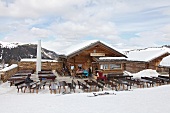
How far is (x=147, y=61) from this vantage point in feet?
105

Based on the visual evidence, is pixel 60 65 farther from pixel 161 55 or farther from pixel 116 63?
pixel 161 55

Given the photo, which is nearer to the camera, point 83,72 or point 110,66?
point 83,72

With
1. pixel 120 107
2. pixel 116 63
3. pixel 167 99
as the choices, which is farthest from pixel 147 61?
pixel 120 107

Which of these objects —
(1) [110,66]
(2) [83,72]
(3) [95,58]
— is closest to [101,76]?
(2) [83,72]

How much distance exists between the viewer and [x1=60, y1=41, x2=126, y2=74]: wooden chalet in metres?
22.3

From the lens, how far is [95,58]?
22.6 m

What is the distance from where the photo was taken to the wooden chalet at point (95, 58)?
73.0 ft

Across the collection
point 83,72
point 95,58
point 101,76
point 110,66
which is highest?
point 95,58

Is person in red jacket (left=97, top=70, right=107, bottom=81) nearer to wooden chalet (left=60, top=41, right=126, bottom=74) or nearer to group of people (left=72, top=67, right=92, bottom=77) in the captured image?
wooden chalet (left=60, top=41, right=126, bottom=74)

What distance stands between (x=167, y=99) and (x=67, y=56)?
12845 mm

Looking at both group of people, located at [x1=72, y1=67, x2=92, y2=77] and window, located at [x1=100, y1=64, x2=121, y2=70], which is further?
window, located at [x1=100, y1=64, x2=121, y2=70]

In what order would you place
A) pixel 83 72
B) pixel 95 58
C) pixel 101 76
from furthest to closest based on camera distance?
1. pixel 95 58
2. pixel 83 72
3. pixel 101 76

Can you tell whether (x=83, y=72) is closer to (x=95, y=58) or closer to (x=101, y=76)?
(x=95, y=58)

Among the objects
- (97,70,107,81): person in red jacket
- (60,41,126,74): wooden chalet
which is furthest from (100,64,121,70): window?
(97,70,107,81): person in red jacket
